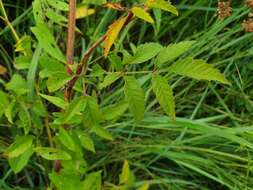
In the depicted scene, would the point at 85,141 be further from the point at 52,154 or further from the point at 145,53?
the point at 145,53

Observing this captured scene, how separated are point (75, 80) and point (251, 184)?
65 cm

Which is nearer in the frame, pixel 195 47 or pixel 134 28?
pixel 195 47

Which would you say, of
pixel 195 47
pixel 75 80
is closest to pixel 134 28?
pixel 195 47

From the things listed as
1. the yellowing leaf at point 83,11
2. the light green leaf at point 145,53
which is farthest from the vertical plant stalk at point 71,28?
the yellowing leaf at point 83,11

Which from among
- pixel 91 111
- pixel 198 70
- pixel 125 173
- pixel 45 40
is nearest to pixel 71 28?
pixel 45 40

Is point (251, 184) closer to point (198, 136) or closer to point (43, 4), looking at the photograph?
point (198, 136)

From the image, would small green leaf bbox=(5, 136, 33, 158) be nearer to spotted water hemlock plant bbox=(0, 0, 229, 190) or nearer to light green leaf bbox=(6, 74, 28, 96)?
spotted water hemlock plant bbox=(0, 0, 229, 190)

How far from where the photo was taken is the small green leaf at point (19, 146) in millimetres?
1096

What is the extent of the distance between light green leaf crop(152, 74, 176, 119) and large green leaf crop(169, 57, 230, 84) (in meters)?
0.03

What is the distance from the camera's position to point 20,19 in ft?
5.57

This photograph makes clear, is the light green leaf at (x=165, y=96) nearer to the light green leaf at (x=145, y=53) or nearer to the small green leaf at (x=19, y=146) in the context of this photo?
the light green leaf at (x=145, y=53)

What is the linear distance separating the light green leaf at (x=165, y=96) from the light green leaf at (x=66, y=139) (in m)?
0.27

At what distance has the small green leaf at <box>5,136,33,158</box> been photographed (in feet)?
3.59

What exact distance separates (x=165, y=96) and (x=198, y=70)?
0.24 feet
